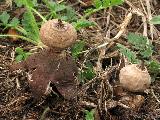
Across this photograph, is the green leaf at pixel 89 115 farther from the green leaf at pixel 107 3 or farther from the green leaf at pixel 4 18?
the green leaf at pixel 4 18

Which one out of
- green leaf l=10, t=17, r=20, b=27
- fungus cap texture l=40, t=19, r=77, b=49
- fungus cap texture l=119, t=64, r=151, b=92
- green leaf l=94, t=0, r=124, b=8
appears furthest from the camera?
green leaf l=10, t=17, r=20, b=27

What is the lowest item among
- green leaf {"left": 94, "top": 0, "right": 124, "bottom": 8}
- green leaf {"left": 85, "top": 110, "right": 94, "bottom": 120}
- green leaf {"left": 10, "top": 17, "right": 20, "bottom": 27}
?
green leaf {"left": 85, "top": 110, "right": 94, "bottom": 120}

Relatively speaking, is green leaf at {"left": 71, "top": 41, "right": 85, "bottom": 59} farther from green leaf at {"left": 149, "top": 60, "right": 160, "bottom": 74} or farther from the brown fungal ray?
green leaf at {"left": 149, "top": 60, "right": 160, "bottom": 74}

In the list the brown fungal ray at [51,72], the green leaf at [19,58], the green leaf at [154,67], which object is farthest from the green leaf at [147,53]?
the green leaf at [19,58]

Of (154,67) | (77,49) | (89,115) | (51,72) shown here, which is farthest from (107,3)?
(89,115)

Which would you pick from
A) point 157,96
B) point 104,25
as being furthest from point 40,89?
point 104,25

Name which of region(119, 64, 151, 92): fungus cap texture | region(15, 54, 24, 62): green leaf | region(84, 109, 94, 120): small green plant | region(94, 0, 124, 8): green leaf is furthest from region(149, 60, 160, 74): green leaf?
region(15, 54, 24, 62): green leaf
